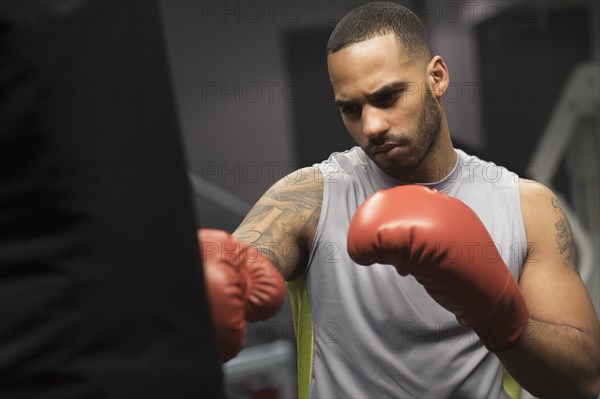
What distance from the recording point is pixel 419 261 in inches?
54.7

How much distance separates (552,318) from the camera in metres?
1.59

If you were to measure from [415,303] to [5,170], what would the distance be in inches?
41.7

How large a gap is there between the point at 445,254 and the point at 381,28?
1.81 feet

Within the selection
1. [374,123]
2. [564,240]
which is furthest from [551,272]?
[374,123]

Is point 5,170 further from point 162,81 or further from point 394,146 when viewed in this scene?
point 394,146

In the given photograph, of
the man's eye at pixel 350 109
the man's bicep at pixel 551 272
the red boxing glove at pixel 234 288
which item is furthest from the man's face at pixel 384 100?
the red boxing glove at pixel 234 288

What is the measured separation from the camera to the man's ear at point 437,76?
1734 mm

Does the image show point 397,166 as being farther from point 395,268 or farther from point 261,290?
point 261,290

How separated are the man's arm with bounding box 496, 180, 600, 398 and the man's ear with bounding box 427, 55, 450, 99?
30cm

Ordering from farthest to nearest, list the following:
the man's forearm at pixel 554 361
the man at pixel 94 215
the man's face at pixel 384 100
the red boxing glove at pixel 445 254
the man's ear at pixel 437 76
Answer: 1. the man's ear at pixel 437 76
2. the man's face at pixel 384 100
3. the man's forearm at pixel 554 361
4. the red boxing glove at pixel 445 254
5. the man at pixel 94 215

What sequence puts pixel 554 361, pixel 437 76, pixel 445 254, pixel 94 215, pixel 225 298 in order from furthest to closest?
pixel 437 76 → pixel 554 361 → pixel 445 254 → pixel 225 298 → pixel 94 215

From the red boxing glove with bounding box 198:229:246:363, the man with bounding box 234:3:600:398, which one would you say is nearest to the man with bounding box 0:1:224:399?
the red boxing glove with bounding box 198:229:246:363

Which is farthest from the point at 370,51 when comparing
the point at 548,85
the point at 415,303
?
the point at 548,85

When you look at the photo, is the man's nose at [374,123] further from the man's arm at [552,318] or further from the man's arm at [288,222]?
the man's arm at [552,318]
